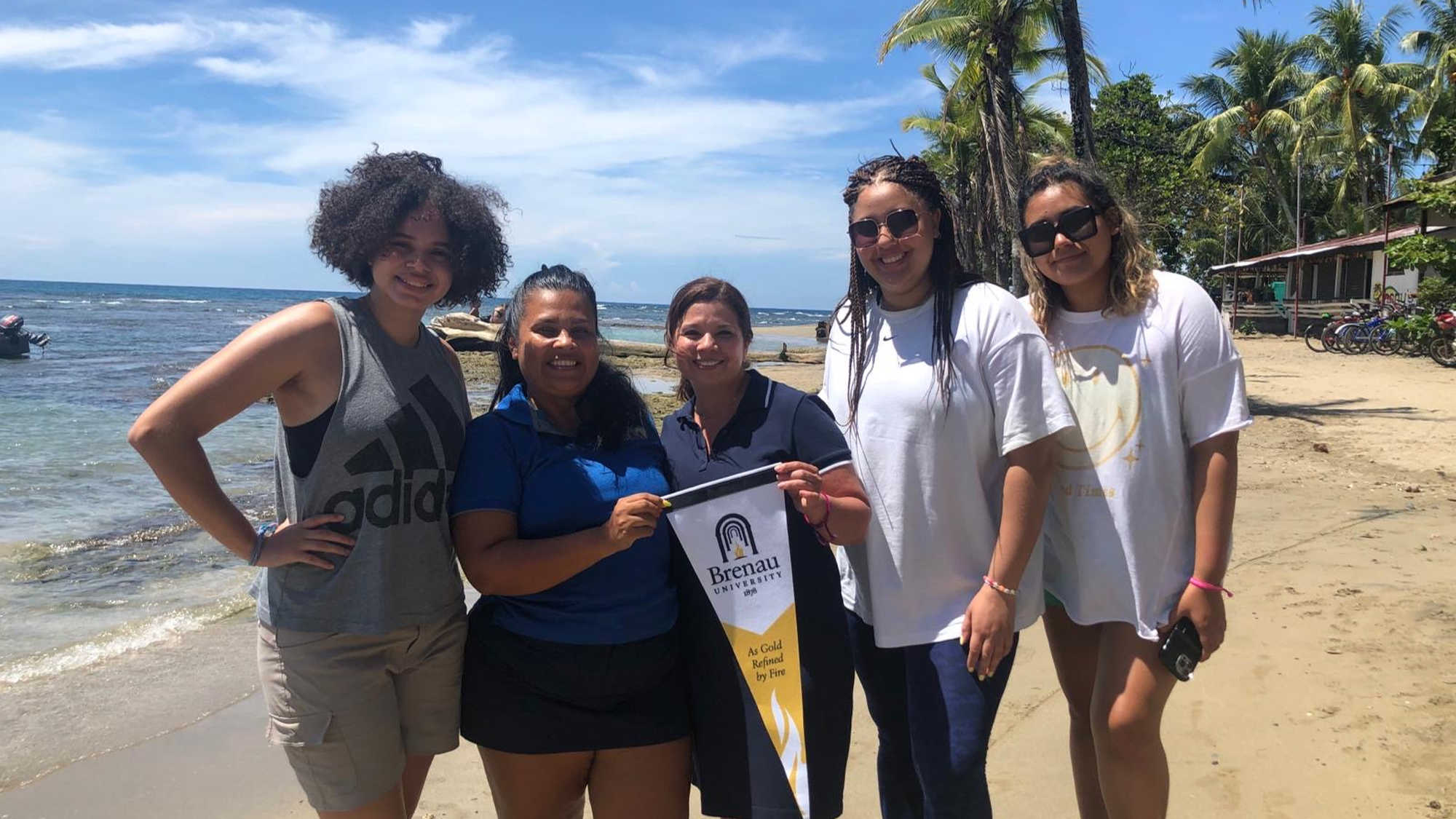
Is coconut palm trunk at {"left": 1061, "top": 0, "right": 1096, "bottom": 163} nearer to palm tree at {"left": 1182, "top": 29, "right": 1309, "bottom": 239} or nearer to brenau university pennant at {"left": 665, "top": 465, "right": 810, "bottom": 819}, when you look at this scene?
brenau university pennant at {"left": 665, "top": 465, "right": 810, "bottom": 819}

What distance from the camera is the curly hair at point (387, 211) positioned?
8.80 feet

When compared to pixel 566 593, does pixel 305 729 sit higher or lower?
lower

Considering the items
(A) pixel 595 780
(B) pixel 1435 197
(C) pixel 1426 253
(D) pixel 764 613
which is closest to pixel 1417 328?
(C) pixel 1426 253

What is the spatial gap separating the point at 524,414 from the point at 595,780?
3.39 feet

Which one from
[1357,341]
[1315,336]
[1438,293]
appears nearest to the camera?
[1438,293]

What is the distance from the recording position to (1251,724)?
407cm

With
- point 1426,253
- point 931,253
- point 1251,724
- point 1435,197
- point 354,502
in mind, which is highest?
point 1435,197

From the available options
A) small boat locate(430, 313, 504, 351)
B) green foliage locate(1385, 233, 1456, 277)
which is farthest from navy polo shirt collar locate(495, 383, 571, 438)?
small boat locate(430, 313, 504, 351)

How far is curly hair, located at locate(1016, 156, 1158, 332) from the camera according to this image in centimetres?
266

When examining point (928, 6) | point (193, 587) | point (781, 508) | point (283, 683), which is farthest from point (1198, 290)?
point (928, 6)

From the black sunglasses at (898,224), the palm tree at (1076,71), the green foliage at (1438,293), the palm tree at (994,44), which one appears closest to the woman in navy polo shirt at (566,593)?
the black sunglasses at (898,224)

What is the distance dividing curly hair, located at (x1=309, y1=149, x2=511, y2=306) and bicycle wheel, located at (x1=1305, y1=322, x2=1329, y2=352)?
25675 mm

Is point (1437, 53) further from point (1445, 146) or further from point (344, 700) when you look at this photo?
point (344, 700)

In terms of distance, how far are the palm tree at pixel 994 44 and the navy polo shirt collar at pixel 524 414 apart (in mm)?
16455
